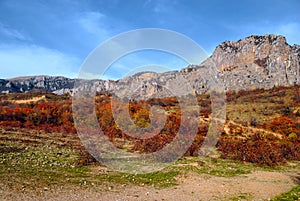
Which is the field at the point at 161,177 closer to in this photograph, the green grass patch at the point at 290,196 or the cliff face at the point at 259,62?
the green grass patch at the point at 290,196

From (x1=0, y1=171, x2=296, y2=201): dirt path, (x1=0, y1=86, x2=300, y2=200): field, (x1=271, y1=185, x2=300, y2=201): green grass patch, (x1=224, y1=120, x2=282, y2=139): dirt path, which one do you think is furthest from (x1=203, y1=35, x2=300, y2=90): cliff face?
(x1=271, y1=185, x2=300, y2=201): green grass patch

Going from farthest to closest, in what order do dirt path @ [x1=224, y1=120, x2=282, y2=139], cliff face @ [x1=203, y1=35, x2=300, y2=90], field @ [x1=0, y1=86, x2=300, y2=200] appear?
1. cliff face @ [x1=203, y1=35, x2=300, y2=90]
2. dirt path @ [x1=224, y1=120, x2=282, y2=139]
3. field @ [x1=0, y1=86, x2=300, y2=200]

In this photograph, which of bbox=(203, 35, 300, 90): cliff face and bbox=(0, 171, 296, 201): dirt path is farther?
bbox=(203, 35, 300, 90): cliff face

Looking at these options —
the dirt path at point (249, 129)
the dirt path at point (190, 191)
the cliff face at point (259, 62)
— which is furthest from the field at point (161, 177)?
the cliff face at point (259, 62)

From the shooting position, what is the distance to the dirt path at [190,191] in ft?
31.3

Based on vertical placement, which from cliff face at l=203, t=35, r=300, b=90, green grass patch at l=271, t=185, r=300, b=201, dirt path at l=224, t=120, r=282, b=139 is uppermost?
cliff face at l=203, t=35, r=300, b=90

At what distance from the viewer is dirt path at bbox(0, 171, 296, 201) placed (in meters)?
9.55

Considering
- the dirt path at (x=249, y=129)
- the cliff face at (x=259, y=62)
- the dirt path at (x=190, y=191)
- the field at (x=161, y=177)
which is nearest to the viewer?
the dirt path at (x=190, y=191)

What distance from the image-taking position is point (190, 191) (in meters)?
11.6

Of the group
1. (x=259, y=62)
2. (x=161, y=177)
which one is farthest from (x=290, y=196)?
(x=259, y=62)

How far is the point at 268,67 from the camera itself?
116000 millimetres

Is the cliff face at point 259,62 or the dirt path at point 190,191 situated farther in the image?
the cliff face at point 259,62

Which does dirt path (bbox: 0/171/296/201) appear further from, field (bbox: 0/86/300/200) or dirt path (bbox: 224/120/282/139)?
dirt path (bbox: 224/120/282/139)

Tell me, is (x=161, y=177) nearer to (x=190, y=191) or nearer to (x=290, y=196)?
(x=190, y=191)
